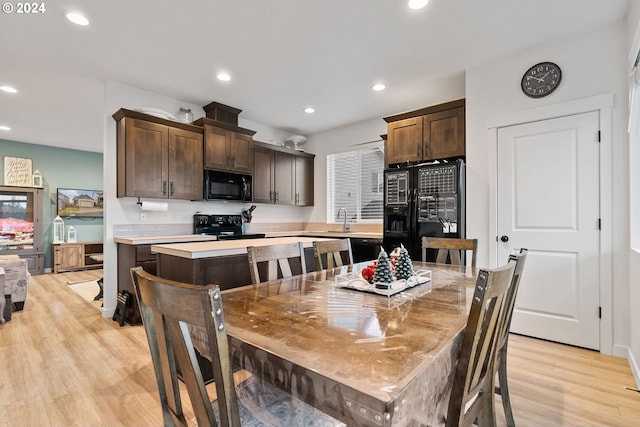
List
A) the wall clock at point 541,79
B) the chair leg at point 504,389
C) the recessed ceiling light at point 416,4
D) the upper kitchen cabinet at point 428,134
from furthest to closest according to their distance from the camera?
1. the upper kitchen cabinet at point 428,134
2. the wall clock at point 541,79
3. the recessed ceiling light at point 416,4
4. the chair leg at point 504,389

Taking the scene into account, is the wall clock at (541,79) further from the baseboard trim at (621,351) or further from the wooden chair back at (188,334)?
the wooden chair back at (188,334)

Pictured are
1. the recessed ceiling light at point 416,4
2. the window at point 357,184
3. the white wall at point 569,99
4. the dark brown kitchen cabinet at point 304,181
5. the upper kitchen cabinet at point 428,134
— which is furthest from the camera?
the dark brown kitchen cabinet at point 304,181

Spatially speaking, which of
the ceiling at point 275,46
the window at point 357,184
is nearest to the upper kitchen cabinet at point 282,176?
the window at point 357,184

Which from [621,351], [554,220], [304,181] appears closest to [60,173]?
[304,181]

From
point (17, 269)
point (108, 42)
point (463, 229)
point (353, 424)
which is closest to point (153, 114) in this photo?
point (108, 42)

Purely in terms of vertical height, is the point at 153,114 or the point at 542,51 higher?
the point at 542,51

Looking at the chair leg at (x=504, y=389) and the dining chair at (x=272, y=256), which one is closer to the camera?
the chair leg at (x=504, y=389)

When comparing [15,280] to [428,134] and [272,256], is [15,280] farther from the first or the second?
[428,134]

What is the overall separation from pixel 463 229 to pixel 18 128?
724cm

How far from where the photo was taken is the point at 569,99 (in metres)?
2.72

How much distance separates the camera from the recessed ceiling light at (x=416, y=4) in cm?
228

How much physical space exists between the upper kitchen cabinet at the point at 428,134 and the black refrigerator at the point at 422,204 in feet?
0.86

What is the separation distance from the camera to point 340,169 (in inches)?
217

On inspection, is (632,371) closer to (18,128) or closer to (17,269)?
(17,269)
